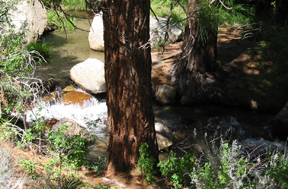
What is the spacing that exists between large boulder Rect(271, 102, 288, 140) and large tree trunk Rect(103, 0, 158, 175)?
3.45 m

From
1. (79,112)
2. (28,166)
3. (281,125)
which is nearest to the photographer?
(28,166)

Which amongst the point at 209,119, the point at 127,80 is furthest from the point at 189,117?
the point at 127,80

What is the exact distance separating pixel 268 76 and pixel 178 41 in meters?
3.41

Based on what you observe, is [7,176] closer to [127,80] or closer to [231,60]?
[127,80]

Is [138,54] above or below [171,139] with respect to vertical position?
above

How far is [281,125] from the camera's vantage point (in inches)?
240

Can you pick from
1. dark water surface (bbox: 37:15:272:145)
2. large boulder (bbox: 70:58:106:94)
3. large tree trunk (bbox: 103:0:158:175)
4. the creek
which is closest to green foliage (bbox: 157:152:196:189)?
large tree trunk (bbox: 103:0:158:175)

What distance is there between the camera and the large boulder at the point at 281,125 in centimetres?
607

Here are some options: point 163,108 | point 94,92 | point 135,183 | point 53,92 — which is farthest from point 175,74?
point 135,183

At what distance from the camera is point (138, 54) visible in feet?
10.9

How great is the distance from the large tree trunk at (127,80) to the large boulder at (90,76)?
3839 millimetres

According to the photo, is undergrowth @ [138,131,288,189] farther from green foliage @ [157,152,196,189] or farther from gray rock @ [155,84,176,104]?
gray rock @ [155,84,176,104]

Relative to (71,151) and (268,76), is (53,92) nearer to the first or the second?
(71,151)

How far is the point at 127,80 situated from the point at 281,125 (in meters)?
4.09
